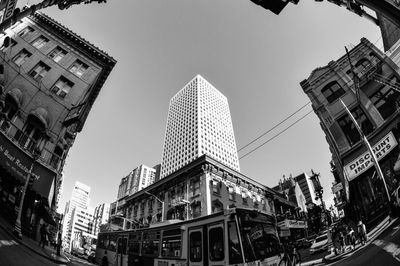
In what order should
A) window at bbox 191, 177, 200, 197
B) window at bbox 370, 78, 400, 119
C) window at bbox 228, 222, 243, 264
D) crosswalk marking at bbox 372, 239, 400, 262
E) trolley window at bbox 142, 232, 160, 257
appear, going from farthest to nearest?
window at bbox 191, 177, 200, 197 → window at bbox 370, 78, 400, 119 → trolley window at bbox 142, 232, 160, 257 → window at bbox 228, 222, 243, 264 → crosswalk marking at bbox 372, 239, 400, 262

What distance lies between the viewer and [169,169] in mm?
87625

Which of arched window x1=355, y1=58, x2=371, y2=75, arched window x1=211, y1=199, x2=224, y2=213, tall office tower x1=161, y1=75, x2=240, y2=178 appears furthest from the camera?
tall office tower x1=161, y1=75, x2=240, y2=178

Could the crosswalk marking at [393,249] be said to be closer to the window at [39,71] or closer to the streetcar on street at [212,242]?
the streetcar on street at [212,242]

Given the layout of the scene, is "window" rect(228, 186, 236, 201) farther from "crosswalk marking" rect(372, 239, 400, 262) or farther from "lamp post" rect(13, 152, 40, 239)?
"lamp post" rect(13, 152, 40, 239)

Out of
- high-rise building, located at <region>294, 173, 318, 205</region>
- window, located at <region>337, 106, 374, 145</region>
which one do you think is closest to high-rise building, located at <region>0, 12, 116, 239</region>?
window, located at <region>337, 106, 374, 145</region>

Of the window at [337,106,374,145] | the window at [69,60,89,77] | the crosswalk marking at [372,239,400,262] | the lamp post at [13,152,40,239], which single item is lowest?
the crosswalk marking at [372,239,400,262]

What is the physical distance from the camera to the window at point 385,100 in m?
16.1

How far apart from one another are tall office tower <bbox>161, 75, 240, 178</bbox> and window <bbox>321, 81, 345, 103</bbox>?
188ft

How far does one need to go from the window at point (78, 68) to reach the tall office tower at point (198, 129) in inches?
2165

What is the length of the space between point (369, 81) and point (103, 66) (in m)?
29.4

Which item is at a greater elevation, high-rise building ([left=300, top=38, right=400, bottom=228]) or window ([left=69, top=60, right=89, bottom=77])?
window ([left=69, top=60, right=89, bottom=77])

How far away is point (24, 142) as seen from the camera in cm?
1681

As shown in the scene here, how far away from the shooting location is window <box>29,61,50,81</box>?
2035cm

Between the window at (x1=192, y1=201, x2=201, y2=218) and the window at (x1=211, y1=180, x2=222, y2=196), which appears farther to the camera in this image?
the window at (x1=211, y1=180, x2=222, y2=196)
